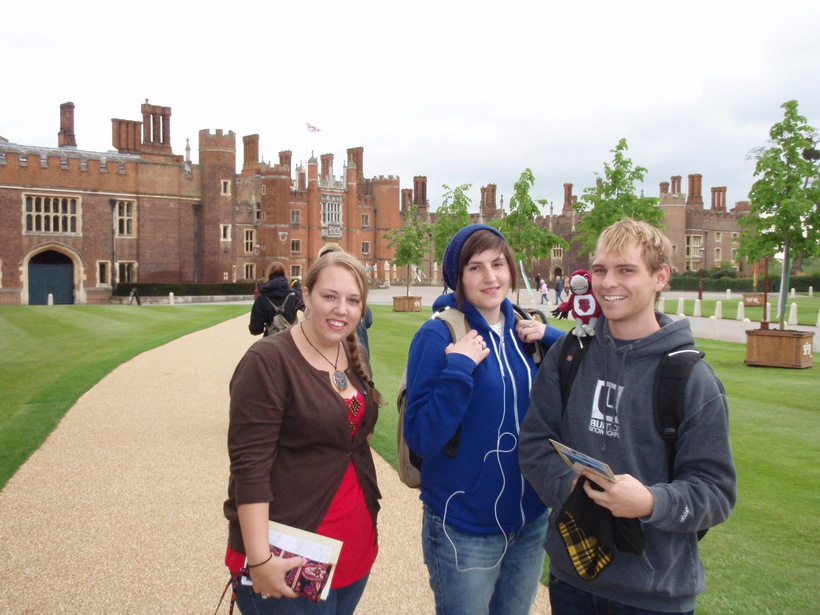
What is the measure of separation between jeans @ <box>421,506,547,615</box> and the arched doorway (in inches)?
1486

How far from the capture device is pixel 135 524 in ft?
15.9

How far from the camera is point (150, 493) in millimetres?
5543

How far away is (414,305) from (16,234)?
72.3 ft

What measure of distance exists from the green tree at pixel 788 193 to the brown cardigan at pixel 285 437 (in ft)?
41.4

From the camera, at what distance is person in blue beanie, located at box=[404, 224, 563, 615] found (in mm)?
2316

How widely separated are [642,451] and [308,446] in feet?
3.58

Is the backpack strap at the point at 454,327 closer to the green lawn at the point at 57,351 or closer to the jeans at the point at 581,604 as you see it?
the jeans at the point at 581,604

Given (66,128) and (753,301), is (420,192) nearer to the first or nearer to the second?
(66,128)

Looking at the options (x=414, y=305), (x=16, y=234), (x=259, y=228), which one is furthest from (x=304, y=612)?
(x=259, y=228)

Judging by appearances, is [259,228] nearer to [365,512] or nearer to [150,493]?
[150,493]

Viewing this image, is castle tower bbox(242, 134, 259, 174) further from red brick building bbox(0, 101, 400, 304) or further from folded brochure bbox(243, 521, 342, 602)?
folded brochure bbox(243, 521, 342, 602)

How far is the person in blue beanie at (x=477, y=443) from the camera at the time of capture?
232 cm

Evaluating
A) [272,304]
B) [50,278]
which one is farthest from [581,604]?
[50,278]

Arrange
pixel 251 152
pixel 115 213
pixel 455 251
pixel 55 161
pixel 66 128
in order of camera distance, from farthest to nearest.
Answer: pixel 251 152
pixel 66 128
pixel 115 213
pixel 55 161
pixel 455 251
